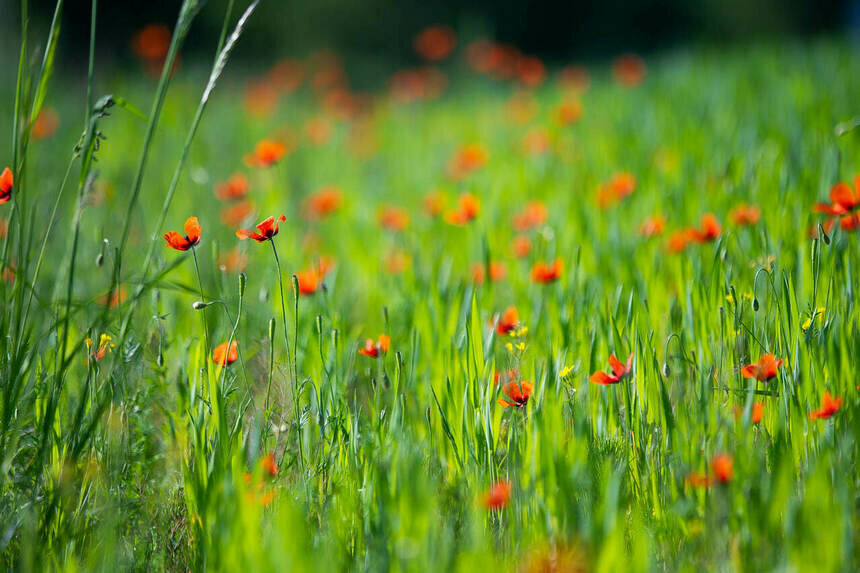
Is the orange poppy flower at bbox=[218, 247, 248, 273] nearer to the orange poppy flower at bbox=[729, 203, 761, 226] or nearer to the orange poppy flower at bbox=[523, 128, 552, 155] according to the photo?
the orange poppy flower at bbox=[729, 203, 761, 226]

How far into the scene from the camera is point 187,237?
4.92ft

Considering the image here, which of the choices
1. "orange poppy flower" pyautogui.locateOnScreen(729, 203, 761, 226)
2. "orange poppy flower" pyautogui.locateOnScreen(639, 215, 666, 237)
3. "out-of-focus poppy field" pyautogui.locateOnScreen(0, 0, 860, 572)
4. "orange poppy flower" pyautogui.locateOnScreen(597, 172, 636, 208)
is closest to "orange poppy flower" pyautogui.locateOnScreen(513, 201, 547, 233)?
"out-of-focus poppy field" pyautogui.locateOnScreen(0, 0, 860, 572)

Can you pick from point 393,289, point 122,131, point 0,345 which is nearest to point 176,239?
point 0,345

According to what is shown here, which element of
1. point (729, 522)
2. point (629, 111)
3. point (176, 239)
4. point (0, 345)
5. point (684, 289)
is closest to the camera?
point (729, 522)

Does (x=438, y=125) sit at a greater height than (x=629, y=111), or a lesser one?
greater

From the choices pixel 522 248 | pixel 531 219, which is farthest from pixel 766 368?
pixel 531 219

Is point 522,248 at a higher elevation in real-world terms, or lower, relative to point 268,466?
higher

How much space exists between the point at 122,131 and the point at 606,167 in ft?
11.9

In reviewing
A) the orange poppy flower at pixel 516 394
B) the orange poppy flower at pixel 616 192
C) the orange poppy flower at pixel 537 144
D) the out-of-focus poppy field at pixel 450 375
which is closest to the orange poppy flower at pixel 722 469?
the out-of-focus poppy field at pixel 450 375

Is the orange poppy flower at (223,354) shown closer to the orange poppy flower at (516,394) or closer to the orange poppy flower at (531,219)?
the orange poppy flower at (516,394)

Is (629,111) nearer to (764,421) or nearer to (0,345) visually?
(764,421)

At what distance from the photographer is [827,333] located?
1.45m

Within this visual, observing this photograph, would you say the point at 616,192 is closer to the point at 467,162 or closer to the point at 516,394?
the point at 467,162

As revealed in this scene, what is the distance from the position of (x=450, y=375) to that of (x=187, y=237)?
0.70m
